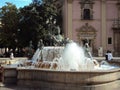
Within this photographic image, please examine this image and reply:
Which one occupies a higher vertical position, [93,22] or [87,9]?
[87,9]

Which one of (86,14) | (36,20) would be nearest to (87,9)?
(86,14)

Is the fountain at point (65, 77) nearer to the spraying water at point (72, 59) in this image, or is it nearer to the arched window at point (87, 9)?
the spraying water at point (72, 59)

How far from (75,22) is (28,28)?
6.92m

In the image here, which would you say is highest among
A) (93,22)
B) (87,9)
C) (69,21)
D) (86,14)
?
(87,9)

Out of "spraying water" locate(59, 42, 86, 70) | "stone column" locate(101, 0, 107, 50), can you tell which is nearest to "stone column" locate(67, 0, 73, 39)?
"stone column" locate(101, 0, 107, 50)

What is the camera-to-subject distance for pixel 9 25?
49344mm

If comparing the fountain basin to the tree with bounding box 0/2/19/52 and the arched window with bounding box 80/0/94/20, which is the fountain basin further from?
the tree with bounding box 0/2/19/52

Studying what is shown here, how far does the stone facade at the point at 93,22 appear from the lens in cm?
4800

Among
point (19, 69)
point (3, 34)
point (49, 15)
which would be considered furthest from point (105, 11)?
point (19, 69)

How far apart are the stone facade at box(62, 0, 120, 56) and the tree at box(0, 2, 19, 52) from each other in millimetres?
7340

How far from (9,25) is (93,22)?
39.4 feet

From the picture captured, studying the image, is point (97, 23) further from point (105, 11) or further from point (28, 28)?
point (28, 28)

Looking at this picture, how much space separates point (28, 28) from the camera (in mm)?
45750

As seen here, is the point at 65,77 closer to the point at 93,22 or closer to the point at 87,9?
the point at 93,22
